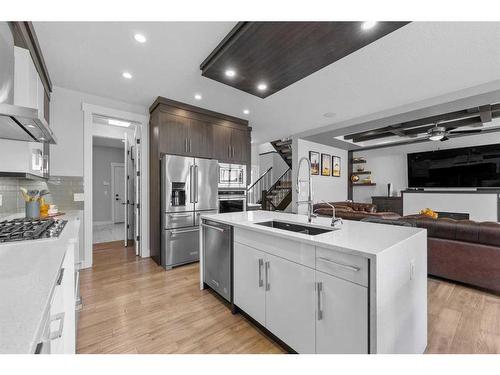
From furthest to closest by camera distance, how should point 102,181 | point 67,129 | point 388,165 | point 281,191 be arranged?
1. point 281,191
2. point 388,165
3. point 102,181
4. point 67,129

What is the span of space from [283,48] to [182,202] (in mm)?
2528

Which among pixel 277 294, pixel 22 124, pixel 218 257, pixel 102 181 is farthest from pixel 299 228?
pixel 102 181

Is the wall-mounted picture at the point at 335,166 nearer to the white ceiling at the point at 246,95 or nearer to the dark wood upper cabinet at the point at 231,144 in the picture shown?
the white ceiling at the point at 246,95

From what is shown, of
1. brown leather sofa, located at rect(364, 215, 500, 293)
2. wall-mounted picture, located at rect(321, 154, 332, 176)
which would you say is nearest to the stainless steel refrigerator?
brown leather sofa, located at rect(364, 215, 500, 293)

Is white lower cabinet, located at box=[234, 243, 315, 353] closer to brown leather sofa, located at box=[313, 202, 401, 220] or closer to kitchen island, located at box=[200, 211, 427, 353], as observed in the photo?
kitchen island, located at box=[200, 211, 427, 353]

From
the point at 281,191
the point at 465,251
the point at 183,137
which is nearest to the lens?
the point at 465,251

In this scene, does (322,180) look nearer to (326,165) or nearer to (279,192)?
(326,165)

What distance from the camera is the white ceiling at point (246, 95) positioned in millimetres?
1986

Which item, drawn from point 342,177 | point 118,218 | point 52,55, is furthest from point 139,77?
point 342,177

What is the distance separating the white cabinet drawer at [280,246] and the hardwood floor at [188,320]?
0.74 metres

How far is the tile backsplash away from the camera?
2494mm

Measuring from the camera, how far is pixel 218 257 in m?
2.33

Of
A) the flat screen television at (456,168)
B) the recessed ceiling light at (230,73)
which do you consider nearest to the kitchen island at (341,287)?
the recessed ceiling light at (230,73)
